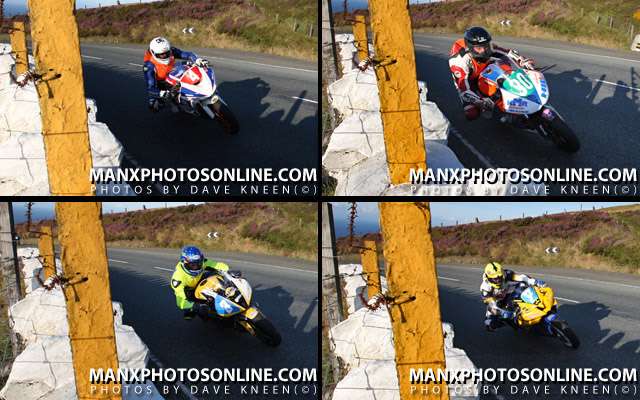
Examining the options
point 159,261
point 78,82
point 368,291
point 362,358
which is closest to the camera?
point 78,82

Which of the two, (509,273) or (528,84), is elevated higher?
(528,84)

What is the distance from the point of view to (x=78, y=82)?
838cm

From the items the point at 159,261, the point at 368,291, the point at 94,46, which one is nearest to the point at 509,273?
the point at 368,291

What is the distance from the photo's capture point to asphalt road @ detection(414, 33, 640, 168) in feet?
36.7

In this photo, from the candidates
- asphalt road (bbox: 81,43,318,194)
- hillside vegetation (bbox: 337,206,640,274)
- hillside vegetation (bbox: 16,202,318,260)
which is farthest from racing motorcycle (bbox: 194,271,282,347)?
hillside vegetation (bbox: 337,206,640,274)

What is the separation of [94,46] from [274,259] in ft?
23.8

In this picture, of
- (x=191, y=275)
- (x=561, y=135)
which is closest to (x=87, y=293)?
(x=191, y=275)

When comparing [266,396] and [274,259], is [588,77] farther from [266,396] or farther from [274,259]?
[266,396]

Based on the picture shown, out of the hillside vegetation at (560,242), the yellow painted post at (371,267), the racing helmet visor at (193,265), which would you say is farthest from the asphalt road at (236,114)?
the hillside vegetation at (560,242)

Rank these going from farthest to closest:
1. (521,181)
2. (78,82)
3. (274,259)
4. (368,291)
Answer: (274,259) < (368,291) < (521,181) < (78,82)

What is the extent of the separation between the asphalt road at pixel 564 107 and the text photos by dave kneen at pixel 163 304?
273 centimetres

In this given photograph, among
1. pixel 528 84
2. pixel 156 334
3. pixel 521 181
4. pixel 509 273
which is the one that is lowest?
pixel 156 334

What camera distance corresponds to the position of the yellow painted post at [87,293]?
8.56 meters

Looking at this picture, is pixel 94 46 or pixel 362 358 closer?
pixel 362 358
